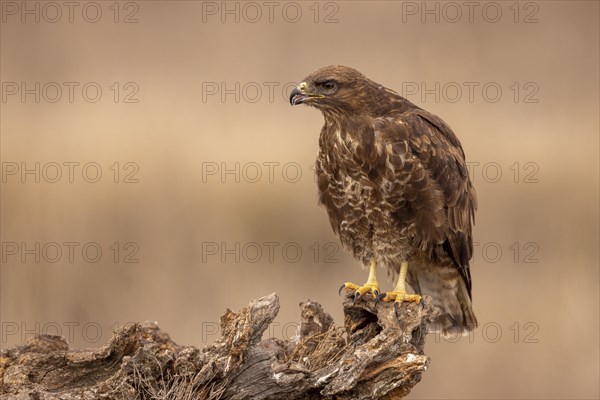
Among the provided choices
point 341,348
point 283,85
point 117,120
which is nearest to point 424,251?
point 341,348

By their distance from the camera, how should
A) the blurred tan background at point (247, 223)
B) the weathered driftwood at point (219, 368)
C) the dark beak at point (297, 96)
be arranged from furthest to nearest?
1. the blurred tan background at point (247, 223)
2. the dark beak at point (297, 96)
3. the weathered driftwood at point (219, 368)

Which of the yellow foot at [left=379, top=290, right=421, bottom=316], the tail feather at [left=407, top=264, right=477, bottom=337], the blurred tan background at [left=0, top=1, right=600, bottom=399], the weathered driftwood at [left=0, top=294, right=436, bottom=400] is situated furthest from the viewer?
the blurred tan background at [left=0, top=1, right=600, bottom=399]

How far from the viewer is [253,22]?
11.1 meters

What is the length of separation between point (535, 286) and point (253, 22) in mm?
4561

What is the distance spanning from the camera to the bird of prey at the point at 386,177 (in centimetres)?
602

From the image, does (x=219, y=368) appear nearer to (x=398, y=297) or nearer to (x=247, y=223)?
(x=398, y=297)

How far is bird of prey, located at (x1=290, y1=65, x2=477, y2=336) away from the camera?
602 cm

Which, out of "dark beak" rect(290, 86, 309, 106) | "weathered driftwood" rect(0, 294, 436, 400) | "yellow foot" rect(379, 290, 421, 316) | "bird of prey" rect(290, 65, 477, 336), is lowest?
"weathered driftwood" rect(0, 294, 436, 400)

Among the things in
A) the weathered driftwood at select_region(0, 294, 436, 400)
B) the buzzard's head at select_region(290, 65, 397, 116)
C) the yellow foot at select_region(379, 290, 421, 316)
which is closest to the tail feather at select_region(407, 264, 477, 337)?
the yellow foot at select_region(379, 290, 421, 316)

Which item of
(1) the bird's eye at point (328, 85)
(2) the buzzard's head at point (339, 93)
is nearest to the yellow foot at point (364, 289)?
(2) the buzzard's head at point (339, 93)

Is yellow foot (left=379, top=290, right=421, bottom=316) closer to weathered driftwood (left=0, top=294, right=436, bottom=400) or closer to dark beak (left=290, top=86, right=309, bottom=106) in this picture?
weathered driftwood (left=0, top=294, right=436, bottom=400)

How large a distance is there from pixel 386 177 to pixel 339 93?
0.57 metres

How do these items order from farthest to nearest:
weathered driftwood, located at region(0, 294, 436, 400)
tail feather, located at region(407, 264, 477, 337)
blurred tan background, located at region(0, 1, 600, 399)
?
1. blurred tan background, located at region(0, 1, 600, 399)
2. tail feather, located at region(407, 264, 477, 337)
3. weathered driftwood, located at region(0, 294, 436, 400)

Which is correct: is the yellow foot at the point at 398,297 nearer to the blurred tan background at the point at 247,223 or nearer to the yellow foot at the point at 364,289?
the yellow foot at the point at 364,289
